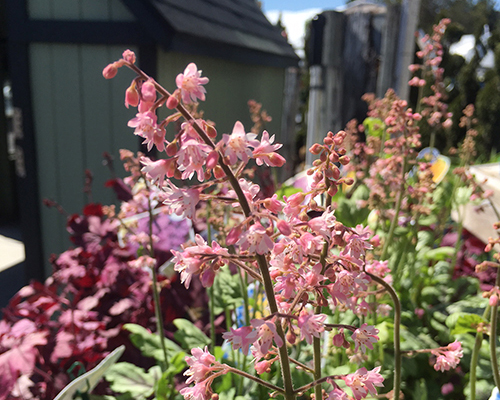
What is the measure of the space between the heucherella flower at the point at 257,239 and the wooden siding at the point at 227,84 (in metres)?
3.01

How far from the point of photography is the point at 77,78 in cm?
367

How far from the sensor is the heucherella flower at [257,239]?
0.57 meters

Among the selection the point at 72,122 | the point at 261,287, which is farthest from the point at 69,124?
the point at 261,287

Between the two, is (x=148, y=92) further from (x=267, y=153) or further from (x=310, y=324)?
(x=310, y=324)

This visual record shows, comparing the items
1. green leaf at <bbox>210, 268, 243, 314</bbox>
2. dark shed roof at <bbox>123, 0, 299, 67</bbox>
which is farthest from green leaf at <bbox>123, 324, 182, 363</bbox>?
dark shed roof at <bbox>123, 0, 299, 67</bbox>

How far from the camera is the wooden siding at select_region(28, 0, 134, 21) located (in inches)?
135

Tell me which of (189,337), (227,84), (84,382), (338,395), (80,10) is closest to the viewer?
(338,395)

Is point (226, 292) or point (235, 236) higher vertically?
point (235, 236)

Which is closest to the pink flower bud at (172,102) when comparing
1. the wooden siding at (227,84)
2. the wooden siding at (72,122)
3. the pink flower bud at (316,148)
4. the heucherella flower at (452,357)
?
the pink flower bud at (316,148)

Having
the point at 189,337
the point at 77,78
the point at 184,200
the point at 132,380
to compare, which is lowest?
the point at 132,380

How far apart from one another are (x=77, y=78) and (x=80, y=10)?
50cm

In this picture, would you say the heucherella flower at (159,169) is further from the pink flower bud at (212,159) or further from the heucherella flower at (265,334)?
the heucherella flower at (265,334)

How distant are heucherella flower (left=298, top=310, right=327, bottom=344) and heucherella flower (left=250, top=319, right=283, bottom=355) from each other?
4 centimetres

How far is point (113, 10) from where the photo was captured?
3439 mm
